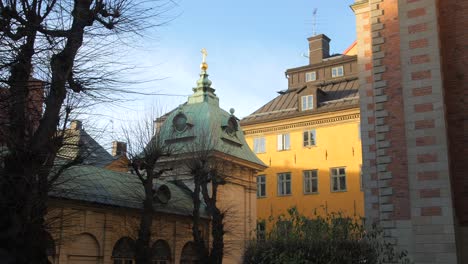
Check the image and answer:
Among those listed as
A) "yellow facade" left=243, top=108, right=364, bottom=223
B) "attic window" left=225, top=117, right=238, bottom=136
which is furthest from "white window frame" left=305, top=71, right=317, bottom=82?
"attic window" left=225, top=117, right=238, bottom=136

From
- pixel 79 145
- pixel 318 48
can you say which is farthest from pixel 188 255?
pixel 318 48

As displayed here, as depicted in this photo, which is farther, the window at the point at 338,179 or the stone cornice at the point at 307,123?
the stone cornice at the point at 307,123

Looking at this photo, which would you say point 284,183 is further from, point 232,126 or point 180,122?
point 180,122

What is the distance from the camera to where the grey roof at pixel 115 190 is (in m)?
22.3

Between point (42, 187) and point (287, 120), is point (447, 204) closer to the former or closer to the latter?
Result: point (42, 187)

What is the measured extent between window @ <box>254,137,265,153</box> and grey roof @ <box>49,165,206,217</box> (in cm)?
1446

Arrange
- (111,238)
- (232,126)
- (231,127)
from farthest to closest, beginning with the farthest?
(232,126) → (231,127) → (111,238)

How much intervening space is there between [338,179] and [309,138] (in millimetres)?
3565

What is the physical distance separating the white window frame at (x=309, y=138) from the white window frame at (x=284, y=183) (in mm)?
2427

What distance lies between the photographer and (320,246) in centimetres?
1370

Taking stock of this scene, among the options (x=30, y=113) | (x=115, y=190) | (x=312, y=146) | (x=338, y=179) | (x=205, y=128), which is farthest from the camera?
(x=312, y=146)

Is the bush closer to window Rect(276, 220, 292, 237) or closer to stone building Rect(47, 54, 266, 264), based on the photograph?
window Rect(276, 220, 292, 237)

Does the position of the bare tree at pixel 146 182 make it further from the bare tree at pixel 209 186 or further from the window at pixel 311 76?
the window at pixel 311 76

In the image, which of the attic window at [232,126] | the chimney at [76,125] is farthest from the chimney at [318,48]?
the chimney at [76,125]
